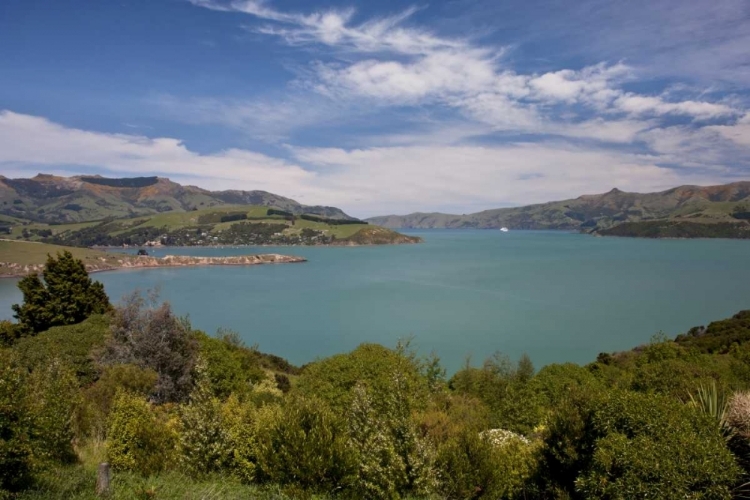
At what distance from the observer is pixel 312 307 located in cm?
9375

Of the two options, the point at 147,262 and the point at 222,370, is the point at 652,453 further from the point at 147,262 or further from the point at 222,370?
the point at 147,262

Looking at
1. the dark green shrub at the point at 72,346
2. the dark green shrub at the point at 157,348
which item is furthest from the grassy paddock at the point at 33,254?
the dark green shrub at the point at 157,348

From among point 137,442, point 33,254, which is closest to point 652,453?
point 137,442

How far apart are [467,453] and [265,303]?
297ft

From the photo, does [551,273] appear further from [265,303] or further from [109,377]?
[109,377]

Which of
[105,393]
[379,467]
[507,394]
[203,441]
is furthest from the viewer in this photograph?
[507,394]

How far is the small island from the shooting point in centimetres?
14462

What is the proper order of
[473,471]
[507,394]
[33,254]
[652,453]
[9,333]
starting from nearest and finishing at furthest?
[652,453]
[473,471]
[507,394]
[9,333]
[33,254]

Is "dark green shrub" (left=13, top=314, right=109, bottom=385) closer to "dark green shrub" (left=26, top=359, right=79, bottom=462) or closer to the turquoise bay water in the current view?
"dark green shrub" (left=26, top=359, right=79, bottom=462)

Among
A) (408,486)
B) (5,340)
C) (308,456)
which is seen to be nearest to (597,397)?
(408,486)

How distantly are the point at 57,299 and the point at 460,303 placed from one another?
69.5m

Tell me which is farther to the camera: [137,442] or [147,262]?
[147,262]

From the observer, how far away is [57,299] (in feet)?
129

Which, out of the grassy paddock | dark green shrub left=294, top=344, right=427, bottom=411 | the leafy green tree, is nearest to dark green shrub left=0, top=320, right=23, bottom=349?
the leafy green tree
